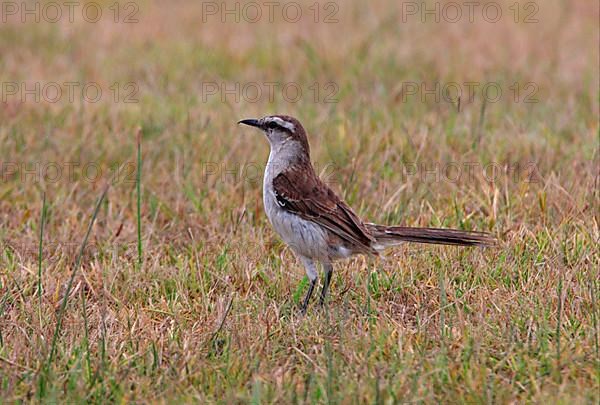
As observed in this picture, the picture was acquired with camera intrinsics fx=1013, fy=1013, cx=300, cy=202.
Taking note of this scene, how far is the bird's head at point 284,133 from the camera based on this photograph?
6.16 metres

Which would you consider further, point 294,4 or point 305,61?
point 294,4

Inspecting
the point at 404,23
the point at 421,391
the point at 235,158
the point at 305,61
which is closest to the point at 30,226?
the point at 235,158

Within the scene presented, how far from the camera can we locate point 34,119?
8586mm

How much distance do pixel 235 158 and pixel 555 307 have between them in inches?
131

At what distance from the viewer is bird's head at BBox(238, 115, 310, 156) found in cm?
616

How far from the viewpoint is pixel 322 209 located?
5.80 m

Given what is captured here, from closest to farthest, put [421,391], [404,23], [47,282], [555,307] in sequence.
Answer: [421,391] → [555,307] → [47,282] → [404,23]

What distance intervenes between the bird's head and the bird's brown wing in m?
0.30

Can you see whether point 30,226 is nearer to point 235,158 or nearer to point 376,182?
point 235,158

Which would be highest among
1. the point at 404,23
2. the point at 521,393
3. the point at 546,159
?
the point at 404,23

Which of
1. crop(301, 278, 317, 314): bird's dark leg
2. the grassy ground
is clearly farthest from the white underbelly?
the grassy ground

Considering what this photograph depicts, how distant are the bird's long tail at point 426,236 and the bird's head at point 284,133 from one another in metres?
0.70

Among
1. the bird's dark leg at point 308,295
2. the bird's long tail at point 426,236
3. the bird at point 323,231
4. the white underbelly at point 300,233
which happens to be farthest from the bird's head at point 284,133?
the bird's dark leg at point 308,295

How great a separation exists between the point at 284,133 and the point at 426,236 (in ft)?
3.70
